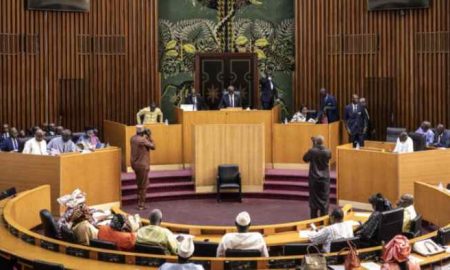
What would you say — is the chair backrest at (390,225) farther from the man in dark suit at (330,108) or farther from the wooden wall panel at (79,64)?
the wooden wall panel at (79,64)

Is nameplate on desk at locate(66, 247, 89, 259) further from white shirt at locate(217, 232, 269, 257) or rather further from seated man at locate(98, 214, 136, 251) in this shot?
white shirt at locate(217, 232, 269, 257)

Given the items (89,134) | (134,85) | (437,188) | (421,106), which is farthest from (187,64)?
(437,188)

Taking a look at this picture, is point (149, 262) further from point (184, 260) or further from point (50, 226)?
point (50, 226)

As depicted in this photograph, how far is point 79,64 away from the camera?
56.8 feet

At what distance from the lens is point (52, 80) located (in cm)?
1709

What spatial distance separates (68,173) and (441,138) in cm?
730

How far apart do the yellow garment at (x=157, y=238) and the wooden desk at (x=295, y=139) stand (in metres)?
7.81

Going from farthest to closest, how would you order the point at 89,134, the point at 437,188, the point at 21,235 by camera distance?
the point at 89,134 → the point at 437,188 → the point at 21,235

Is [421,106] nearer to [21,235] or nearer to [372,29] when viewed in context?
[372,29]

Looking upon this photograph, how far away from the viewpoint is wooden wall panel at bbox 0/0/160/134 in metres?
16.8

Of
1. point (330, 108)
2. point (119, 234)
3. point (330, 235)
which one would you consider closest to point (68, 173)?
point (119, 234)

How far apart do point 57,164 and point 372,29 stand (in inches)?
343

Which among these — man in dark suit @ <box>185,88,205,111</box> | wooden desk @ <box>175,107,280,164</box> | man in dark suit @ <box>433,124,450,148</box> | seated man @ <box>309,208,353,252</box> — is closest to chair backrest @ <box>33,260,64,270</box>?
seated man @ <box>309,208,353,252</box>

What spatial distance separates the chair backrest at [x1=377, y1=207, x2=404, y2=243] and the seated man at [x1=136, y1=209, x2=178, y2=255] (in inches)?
91.9
